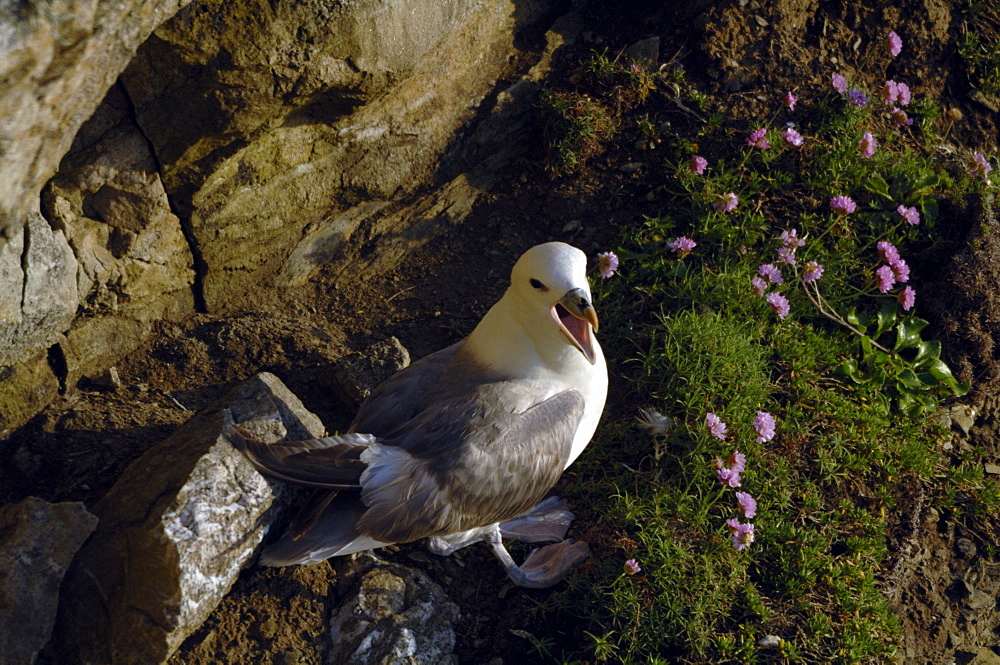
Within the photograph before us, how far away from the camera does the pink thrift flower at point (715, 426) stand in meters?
3.71

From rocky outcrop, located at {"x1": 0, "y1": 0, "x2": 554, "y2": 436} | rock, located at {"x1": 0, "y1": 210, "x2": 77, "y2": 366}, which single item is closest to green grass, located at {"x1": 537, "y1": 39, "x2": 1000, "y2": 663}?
rocky outcrop, located at {"x1": 0, "y1": 0, "x2": 554, "y2": 436}

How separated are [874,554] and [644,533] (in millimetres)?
1044

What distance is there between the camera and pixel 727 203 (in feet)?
14.3

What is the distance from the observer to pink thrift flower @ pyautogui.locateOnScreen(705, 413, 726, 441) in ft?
12.2

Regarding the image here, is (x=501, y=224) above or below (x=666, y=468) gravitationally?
above

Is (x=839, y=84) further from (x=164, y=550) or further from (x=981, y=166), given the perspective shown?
(x=164, y=550)

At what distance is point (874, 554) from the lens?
12.0 feet

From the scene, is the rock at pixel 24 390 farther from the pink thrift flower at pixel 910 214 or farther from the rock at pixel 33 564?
the pink thrift flower at pixel 910 214

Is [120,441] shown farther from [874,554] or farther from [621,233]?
[874,554]

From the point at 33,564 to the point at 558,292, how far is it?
7.18 feet

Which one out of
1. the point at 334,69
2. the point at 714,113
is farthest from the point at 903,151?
the point at 334,69

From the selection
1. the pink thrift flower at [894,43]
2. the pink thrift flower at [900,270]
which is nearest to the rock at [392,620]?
the pink thrift flower at [900,270]

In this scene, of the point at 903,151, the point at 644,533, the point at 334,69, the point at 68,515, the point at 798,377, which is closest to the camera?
the point at 68,515

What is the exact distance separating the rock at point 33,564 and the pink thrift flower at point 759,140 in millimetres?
3720
